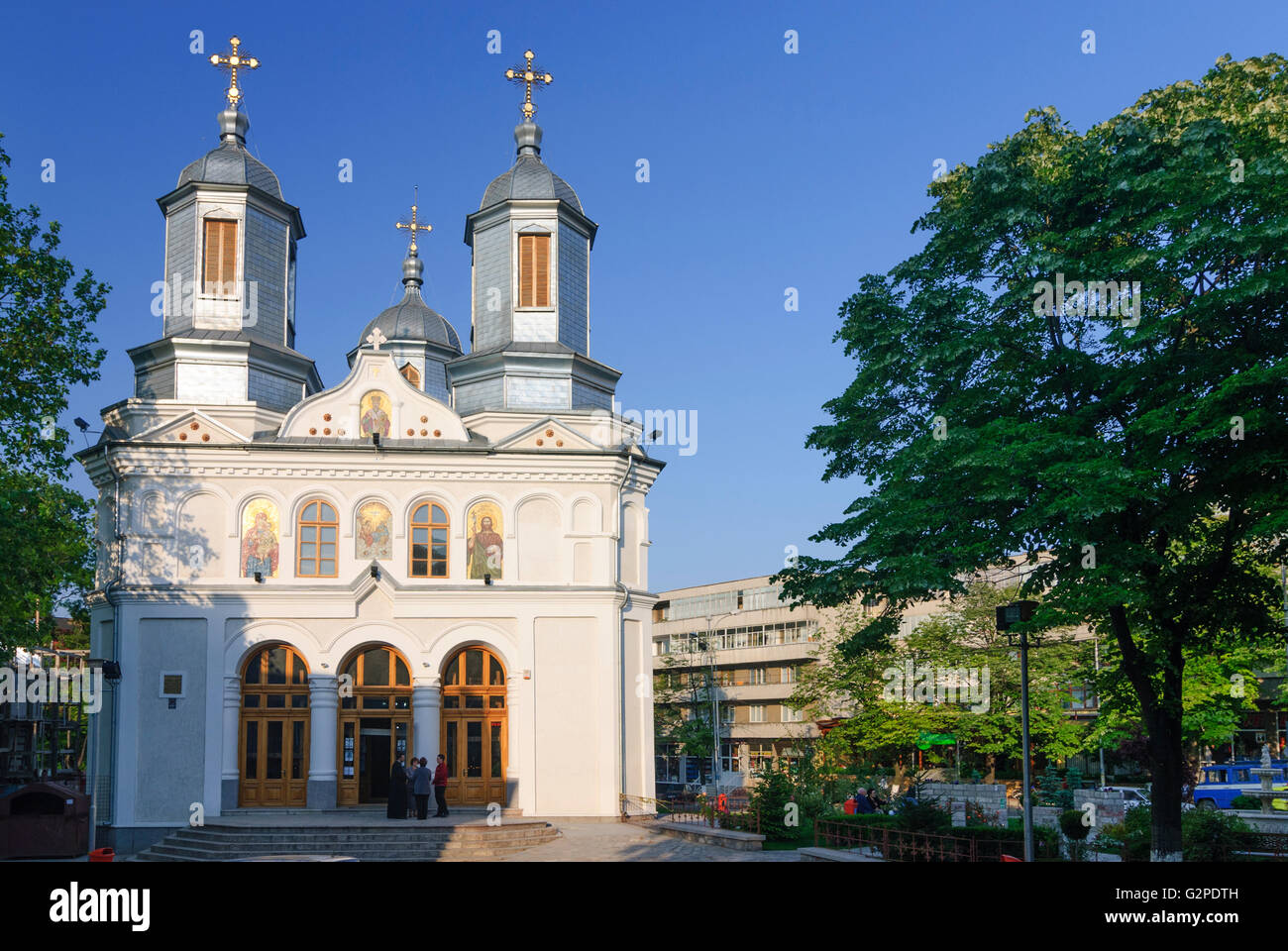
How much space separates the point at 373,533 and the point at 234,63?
15.1 m

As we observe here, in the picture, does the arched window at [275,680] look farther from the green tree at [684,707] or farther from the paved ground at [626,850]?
the green tree at [684,707]

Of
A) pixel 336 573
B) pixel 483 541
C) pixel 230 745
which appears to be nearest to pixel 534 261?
pixel 483 541

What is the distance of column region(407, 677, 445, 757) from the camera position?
1150 inches

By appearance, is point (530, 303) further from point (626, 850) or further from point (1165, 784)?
point (1165, 784)

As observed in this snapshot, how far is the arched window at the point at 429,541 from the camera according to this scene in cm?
3047

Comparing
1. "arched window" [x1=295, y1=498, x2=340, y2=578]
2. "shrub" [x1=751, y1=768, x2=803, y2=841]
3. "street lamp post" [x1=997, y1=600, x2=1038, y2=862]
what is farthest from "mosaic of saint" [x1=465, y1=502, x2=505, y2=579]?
"street lamp post" [x1=997, y1=600, x2=1038, y2=862]

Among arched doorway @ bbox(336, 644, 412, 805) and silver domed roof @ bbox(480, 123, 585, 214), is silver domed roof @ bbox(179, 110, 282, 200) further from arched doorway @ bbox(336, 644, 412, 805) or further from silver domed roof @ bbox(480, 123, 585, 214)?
arched doorway @ bbox(336, 644, 412, 805)

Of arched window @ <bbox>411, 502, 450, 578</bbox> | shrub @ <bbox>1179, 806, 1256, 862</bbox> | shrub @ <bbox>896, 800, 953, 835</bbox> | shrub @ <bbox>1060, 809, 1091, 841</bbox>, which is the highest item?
arched window @ <bbox>411, 502, 450, 578</bbox>

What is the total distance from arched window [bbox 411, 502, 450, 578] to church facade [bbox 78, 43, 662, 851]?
0.06m

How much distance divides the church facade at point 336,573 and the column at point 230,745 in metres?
0.06

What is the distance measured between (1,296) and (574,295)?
50.2 ft
